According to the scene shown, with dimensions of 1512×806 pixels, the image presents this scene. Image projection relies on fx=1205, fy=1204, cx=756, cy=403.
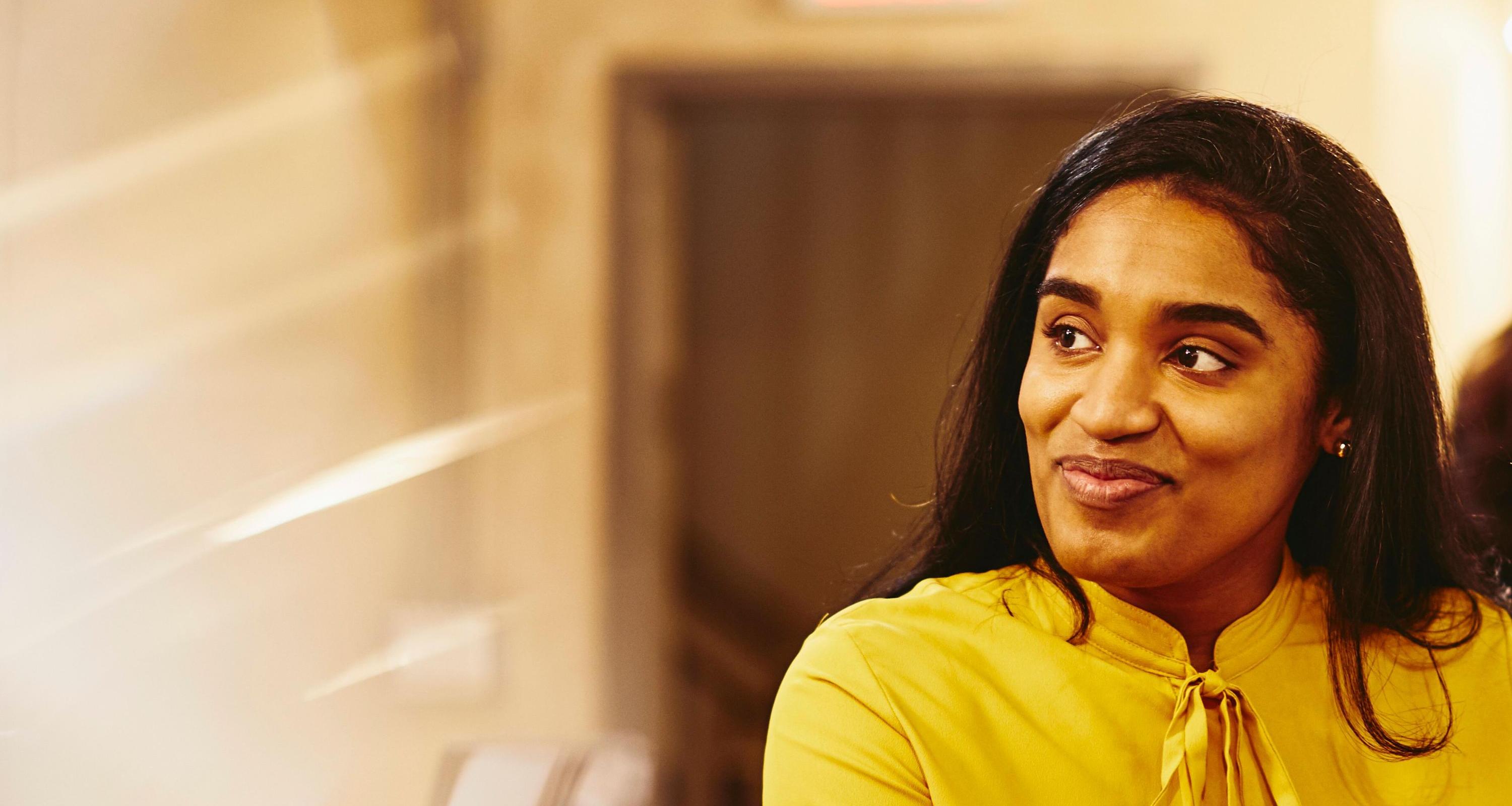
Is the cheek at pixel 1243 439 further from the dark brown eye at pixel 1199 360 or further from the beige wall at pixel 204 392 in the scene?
the beige wall at pixel 204 392

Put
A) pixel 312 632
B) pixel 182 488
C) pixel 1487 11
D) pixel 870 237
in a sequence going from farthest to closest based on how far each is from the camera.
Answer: pixel 870 237 → pixel 1487 11 → pixel 312 632 → pixel 182 488

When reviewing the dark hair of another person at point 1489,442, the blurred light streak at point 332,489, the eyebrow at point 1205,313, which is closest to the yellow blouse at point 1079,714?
the eyebrow at point 1205,313

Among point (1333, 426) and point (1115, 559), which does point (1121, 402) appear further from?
point (1333, 426)

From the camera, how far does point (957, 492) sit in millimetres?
1068

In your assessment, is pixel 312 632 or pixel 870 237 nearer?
pixel 312 632

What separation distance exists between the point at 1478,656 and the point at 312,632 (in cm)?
159

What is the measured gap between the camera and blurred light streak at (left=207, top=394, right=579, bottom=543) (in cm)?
173

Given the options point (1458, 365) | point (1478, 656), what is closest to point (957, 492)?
point (1478, 656)

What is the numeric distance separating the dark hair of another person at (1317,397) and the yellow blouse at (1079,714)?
0.02m

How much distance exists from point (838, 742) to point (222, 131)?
127cm

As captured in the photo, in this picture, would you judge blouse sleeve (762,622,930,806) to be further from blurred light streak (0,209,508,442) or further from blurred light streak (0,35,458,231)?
blurred light streak (0,35,458,231)

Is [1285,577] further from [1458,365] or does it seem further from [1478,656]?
[1458,365]

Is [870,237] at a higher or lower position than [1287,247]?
lower

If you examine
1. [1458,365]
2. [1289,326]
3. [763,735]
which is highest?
[1289,326]
